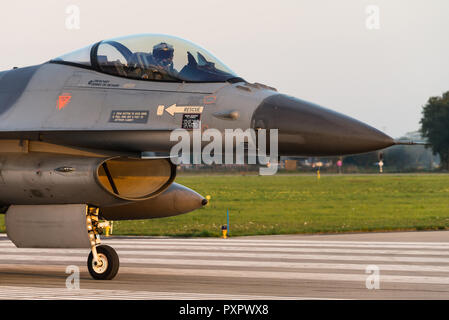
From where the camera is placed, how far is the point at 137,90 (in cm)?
1047

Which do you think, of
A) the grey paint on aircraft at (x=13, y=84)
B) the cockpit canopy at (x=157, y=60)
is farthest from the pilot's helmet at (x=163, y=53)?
the grey paint on aircraft at (x=13, y=84)

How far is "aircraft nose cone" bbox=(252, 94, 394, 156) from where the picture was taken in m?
9.25

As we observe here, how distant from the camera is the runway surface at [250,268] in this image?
33.1ft

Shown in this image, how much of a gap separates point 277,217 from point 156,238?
869cm

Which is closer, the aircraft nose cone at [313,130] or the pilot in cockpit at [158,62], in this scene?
the aircraft nose cone at [313,130]

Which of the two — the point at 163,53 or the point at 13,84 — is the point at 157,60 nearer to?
the point at 163,53

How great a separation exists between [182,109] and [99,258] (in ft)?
9.25

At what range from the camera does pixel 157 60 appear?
1059 cm

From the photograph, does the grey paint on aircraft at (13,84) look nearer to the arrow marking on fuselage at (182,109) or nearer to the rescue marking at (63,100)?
the rescue marking at (63,100)

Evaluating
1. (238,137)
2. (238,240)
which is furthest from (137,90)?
(238,240)

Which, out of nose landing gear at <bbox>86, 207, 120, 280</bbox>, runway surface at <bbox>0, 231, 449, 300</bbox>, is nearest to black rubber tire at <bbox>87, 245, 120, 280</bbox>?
nose landing gear at <bbox>86, 207, 120, 280</bbox>

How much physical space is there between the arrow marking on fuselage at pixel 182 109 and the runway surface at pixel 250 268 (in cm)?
244

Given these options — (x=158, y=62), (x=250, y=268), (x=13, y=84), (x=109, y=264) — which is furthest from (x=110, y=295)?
(x=250, y=268)

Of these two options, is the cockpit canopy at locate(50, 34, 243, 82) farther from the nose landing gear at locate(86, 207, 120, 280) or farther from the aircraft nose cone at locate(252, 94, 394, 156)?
the nose landing gear at locate(86, 207, 120, 280)
